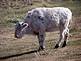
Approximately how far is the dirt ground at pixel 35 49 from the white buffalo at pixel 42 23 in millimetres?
561

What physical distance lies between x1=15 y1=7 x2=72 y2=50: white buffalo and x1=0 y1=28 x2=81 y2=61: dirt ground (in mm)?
561

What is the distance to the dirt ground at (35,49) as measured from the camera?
12445 mm

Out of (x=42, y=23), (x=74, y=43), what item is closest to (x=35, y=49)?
(x=42, y=23)

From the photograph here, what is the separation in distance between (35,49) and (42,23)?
1151mm

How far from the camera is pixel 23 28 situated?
13.5 metres

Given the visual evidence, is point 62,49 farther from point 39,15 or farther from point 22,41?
point 22,41

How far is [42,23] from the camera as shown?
44.6 ft

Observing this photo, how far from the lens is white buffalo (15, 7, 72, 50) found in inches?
532

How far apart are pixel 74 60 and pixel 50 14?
283 cm

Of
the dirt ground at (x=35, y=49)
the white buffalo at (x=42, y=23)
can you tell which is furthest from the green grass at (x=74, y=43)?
the white buffalo at (x=42, y=23)

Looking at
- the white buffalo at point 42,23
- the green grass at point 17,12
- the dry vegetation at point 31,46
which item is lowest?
the green grass at point 17,12

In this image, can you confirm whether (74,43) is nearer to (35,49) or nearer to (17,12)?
(35,49)

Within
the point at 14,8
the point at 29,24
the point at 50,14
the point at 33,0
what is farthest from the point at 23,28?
the point at 33,0

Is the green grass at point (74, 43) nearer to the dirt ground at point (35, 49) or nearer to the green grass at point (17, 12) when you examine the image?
the dirt ground at point (35, 49)
